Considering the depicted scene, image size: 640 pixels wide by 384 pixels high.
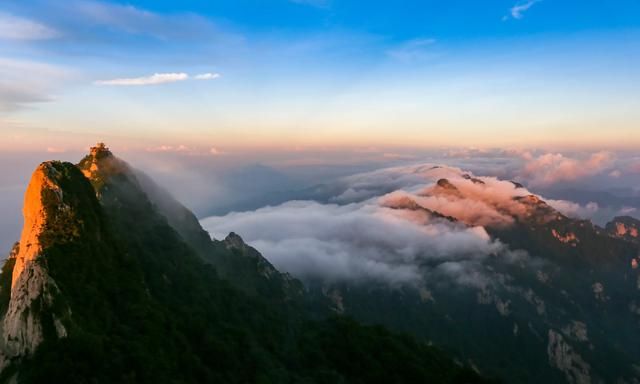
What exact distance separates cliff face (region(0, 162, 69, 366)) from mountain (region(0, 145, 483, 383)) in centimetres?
16

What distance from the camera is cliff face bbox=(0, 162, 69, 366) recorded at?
51.4 metres

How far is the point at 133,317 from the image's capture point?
68188 millimetres

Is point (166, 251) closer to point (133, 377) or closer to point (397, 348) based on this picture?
point (133, 377)

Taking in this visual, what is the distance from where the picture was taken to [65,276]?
6166 centimetres

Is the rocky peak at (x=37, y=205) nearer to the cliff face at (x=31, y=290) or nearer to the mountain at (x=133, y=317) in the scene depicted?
the cliff face at (x=31, y=290)

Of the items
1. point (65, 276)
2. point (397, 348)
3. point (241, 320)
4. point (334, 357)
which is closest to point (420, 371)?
point (397, 348)

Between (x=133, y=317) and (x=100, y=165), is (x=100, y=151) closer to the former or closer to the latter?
(x=100, y=165)

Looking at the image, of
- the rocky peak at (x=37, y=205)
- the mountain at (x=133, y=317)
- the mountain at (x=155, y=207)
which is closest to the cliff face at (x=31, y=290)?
the rocky peak at (x=37, y=205)

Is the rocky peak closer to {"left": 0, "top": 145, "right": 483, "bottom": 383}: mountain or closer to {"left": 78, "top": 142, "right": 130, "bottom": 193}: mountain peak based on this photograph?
{"left": 0, "top": 145, "right": 483, "bottom": 383}: mountain

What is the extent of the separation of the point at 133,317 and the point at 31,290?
17544 mm

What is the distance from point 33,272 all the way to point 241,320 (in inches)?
2703

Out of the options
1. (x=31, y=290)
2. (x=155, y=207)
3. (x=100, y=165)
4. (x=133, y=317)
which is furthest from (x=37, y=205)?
(x=155, y=207)

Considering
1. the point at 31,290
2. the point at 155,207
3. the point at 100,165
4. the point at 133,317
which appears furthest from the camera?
the point at 155,207

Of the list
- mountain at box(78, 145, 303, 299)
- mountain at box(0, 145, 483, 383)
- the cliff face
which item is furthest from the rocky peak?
mountain at box(78, 145, 303, 299)
